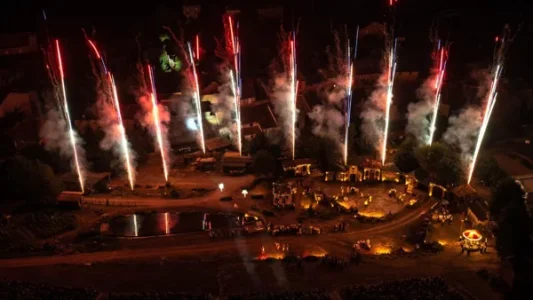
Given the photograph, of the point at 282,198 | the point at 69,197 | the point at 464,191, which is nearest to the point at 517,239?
the point at 464,191

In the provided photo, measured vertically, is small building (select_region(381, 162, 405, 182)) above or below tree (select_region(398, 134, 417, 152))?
below

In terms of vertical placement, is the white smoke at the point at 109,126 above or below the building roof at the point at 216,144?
above

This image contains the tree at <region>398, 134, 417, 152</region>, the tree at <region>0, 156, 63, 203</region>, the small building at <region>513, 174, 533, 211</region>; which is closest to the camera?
the small building at <region>513, 174, 533, 211</region>

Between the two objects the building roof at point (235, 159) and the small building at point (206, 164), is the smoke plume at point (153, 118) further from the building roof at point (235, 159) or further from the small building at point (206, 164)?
the building roof at point (235, 159)

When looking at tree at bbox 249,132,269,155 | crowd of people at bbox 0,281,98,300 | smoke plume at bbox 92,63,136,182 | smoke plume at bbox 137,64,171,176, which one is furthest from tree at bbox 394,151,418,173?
crowd of people at bbox 0,281,98,300

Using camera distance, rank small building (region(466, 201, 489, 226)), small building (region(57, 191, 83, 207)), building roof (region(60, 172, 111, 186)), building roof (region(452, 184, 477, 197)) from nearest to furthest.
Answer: small building (region(466, 201, 489, 226)), building roof (region(452, 184, 477, 197)), small building (region(57, 191, 83, 207)), building roof (region(60, 172, 111, 186))

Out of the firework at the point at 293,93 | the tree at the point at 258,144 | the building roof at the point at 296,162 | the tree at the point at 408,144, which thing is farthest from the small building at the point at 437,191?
the tree at the point at 258,144

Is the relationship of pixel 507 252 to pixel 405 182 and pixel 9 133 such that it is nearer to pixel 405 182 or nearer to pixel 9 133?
pixel 405 182

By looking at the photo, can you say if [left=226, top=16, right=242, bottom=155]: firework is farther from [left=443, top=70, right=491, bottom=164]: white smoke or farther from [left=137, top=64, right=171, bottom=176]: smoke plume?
[left=443, top=70, right=491, bottom=164]: white smoke
